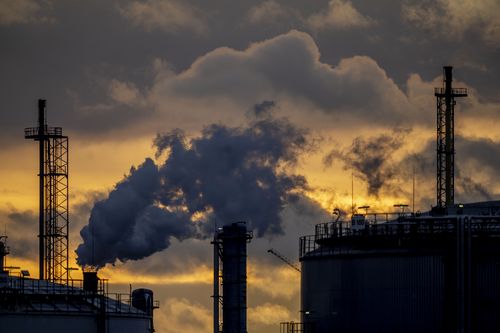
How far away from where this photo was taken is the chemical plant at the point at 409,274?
3514 inches

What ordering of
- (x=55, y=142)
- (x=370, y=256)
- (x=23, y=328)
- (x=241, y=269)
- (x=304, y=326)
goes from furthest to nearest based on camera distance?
(x=55, y=142) < (x=241, y=269) < (x=304, y=326) < (x=370, y=256) < (x=23, y=328)

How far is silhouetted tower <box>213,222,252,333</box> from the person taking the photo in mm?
108125

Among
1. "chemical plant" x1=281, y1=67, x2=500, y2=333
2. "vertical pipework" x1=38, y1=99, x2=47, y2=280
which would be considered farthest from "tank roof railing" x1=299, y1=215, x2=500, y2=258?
"vertical pipework" x1=38, y1=99, x2=47, y2=280

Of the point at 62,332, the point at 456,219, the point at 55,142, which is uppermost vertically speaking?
the point at 55,142

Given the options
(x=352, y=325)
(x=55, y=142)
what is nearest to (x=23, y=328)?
(x=352, y=325)

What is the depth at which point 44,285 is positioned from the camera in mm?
90562

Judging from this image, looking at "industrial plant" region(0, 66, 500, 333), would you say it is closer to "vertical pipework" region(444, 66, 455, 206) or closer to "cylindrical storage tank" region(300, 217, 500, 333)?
"cylindrical storage tank" region(300, 217, 500, 333)

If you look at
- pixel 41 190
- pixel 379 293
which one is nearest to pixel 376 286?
pixel 379 293

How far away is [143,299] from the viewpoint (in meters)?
105

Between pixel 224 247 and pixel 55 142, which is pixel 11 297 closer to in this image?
pixel 224 247

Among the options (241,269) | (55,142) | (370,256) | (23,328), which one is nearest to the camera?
(23,328)

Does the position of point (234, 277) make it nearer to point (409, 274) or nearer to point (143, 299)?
point (143, 299)

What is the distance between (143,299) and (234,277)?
21.4 feet

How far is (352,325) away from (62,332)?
15.9 m
